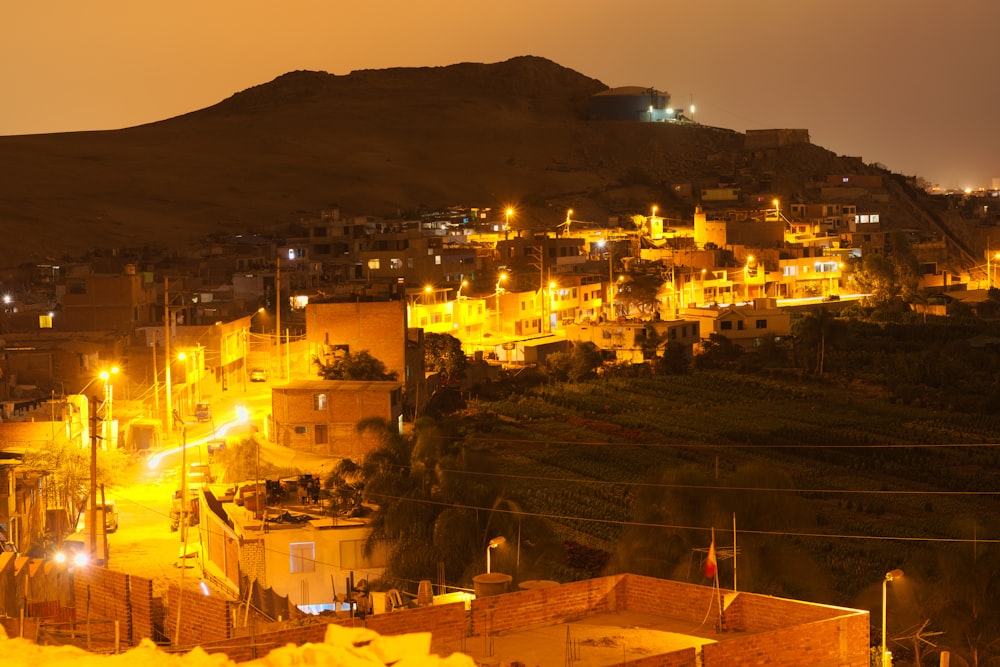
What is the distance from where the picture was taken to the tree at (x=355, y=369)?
23.1 meters

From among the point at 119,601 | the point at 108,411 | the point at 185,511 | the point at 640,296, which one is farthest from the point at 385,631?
the point at 640,296

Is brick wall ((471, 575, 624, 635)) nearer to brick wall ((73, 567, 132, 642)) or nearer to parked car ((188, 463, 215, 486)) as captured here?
brick wall ((73, 567, 132, 642))

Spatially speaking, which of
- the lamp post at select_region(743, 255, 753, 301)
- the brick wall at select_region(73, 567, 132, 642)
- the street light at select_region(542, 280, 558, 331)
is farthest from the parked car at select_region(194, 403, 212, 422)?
the lamp post at select_region(743, 255, 753, 301)

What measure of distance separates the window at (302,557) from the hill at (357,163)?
3816 cm

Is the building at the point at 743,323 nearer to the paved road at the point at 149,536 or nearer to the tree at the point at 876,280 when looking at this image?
the tree at the point at 876,280

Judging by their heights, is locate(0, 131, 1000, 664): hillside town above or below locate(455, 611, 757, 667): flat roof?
above

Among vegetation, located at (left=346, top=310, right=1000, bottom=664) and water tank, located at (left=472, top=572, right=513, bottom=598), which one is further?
vegetation, located at (left=346, top=310, right=1000, bottom=664)

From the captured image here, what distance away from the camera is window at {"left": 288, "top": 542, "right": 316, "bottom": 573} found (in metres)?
15.0

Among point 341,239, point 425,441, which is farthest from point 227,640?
point 341,239

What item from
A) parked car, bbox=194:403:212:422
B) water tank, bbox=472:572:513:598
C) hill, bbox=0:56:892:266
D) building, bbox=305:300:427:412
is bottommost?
water tank, bbox=472:572:513:598

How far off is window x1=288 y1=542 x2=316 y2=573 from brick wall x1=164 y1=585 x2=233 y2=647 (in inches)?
268

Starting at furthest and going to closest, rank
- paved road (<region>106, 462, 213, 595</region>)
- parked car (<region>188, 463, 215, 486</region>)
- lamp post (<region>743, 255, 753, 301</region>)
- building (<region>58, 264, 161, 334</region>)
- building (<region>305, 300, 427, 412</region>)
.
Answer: lamp post (<region>743, 255, 753, 301</region>)
building (<region>58, 264, 161, 334</region>)
building (<region>305, 300, 427, 412</region>)
parked car (<region>188, 463, 215, 486</region>)
paved road (<region>106, 462, 213, 595</region>)

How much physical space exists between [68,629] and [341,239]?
1401 inches

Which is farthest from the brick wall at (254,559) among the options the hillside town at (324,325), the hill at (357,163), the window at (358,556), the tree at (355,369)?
the hill at (357,163)
